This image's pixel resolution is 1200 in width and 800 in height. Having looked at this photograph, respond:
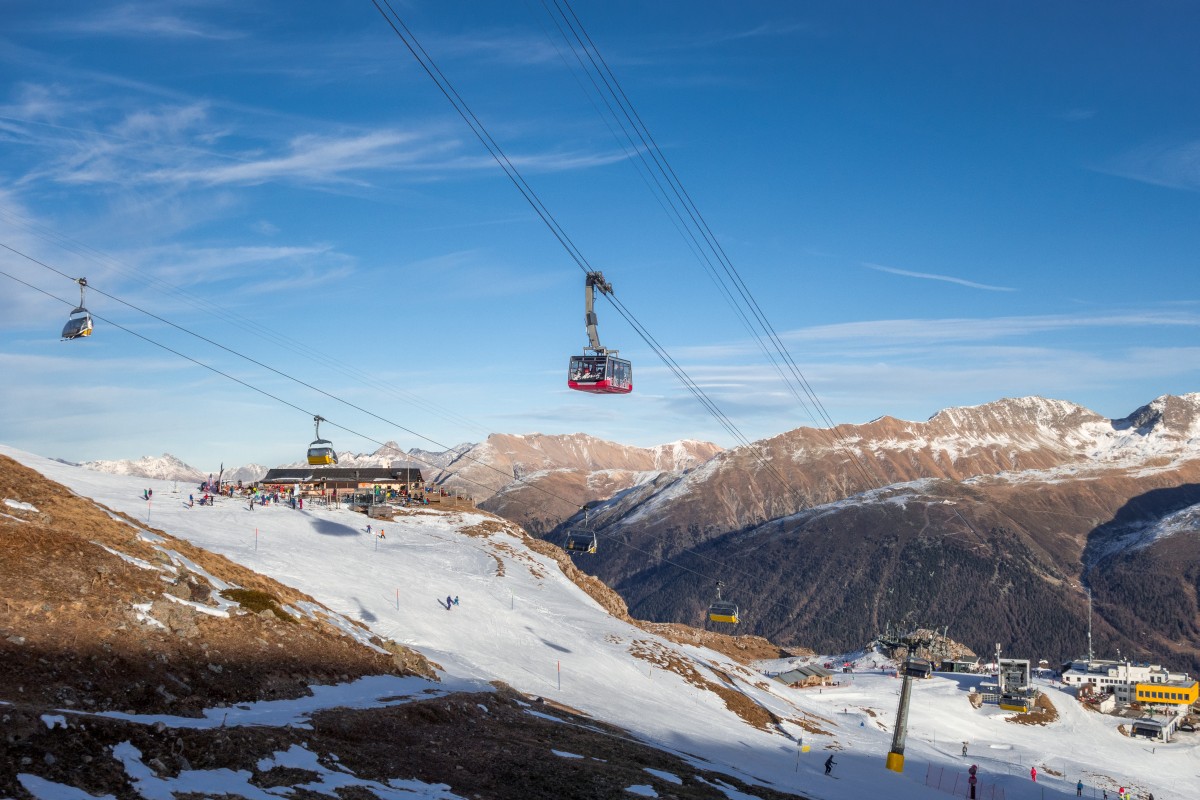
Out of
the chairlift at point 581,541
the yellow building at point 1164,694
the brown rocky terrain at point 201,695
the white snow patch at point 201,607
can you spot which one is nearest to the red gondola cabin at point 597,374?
the brown rocky terrain at point 201,695

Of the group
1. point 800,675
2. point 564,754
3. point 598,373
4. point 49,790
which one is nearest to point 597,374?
point 598,373

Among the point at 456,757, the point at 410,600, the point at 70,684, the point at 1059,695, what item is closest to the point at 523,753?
the point at 456,757

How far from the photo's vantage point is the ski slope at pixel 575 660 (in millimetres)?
58812

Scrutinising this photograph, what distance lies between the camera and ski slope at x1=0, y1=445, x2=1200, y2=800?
58.8m

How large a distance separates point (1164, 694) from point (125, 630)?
645 ft

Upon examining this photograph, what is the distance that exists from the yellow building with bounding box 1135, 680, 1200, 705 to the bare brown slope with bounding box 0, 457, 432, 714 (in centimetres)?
17313

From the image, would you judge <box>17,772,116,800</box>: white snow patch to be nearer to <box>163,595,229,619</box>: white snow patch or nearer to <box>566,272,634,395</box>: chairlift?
<box>163,595,229,619</box>: white snow patch

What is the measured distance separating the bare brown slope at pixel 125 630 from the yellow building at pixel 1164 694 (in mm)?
173133

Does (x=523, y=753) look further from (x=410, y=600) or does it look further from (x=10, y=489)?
(x=410, y=600)

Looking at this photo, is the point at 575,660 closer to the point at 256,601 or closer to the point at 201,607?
the point at 256,601

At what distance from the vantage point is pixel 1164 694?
178 meters

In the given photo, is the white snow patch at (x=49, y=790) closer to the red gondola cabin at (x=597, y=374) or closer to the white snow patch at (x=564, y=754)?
the white snow patch at (x=564, y=754)

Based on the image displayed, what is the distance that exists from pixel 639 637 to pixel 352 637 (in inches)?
1670

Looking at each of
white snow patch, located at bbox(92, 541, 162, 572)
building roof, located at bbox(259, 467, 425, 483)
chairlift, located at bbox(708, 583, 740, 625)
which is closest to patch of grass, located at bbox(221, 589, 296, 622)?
white snow patch, located at bbox(92, 541, 162, 572)
